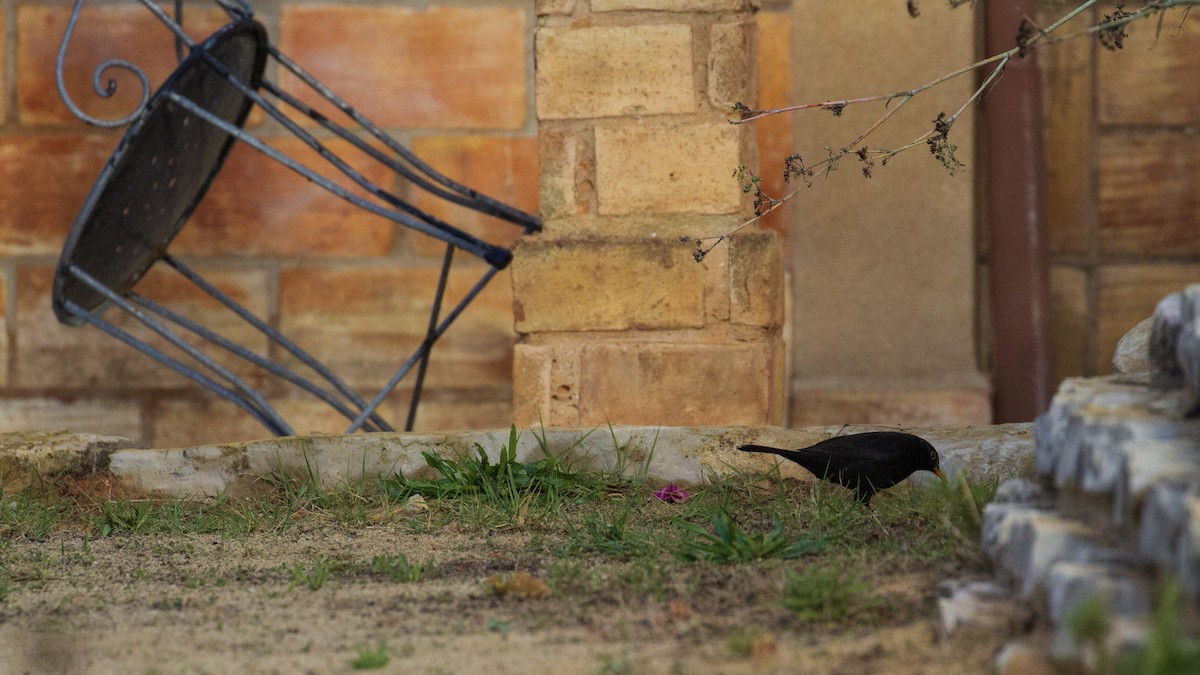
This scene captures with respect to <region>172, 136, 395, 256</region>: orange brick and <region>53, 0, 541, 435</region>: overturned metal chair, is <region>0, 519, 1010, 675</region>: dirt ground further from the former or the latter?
<region>172, 136, 395, 256</region>: orange brick

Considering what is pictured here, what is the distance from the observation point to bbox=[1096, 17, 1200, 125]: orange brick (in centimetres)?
410

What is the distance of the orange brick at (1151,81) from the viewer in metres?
4.10

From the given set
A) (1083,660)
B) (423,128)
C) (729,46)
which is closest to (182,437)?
(423,128)

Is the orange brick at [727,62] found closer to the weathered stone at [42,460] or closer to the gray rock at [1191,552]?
the weathered stone at [42,460]

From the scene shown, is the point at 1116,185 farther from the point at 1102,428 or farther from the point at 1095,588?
the point at 1095,588

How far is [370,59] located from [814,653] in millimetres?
3199

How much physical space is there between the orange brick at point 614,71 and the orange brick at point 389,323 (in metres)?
1.31

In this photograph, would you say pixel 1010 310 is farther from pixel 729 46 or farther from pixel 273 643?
pixel 273 643

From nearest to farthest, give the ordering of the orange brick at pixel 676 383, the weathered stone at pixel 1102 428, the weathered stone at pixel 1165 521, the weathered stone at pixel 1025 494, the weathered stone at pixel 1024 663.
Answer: the weathered stone at pixel 1165 521 < the weathered stone at pixel 1024 663 < the weathered stone at pixel 1102 428 < the weathered stone at pixel 1025 494 < the orange brick at pixel 676 383

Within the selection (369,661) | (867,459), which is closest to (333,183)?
(867,459)

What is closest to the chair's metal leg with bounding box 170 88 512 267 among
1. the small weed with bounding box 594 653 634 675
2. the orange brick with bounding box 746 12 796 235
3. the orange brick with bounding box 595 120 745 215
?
the orange brick with bounding box 595 120 745 215

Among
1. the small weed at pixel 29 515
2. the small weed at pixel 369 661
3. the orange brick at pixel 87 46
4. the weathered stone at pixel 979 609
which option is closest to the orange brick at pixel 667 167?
the small weed at pixel 29 515

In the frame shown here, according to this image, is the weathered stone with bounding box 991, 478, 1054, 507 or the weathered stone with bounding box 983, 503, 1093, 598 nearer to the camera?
the weathered stone with bounding box 983, 503, 1093, 598

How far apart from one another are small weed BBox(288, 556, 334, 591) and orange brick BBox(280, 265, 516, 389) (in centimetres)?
216
